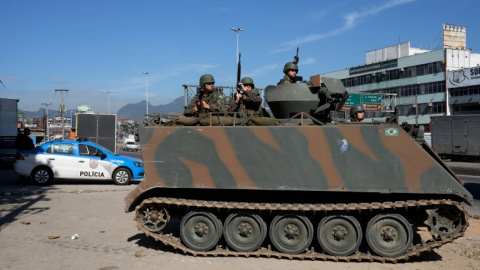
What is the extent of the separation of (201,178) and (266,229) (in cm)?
132

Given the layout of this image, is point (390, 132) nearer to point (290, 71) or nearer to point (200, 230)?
point (290, 71)

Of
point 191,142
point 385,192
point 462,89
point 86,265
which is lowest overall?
point 86,265

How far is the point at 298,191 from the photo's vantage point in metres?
7.39

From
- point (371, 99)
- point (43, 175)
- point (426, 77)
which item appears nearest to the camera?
point (43, 175)

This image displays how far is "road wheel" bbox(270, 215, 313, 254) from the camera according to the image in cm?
722

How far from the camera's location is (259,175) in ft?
23.6

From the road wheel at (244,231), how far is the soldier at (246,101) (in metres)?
2.17

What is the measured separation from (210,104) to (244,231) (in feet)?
8.25

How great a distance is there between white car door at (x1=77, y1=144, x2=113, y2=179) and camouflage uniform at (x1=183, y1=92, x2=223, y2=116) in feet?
30.4

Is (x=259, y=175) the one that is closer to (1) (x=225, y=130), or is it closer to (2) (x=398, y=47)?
(1) (x=225, y=130)

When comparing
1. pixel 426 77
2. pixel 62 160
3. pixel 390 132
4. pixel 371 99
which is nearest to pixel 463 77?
pixel 426 77

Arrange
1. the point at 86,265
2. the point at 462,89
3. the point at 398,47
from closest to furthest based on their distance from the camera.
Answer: the point at 86,265 → the point at 462,89 → the point at 398,47

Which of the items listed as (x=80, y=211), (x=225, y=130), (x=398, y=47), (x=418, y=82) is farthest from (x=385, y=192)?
(x=398, y=47)

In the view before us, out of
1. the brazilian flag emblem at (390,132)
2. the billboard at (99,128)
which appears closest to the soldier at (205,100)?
the brazilian flag emblem at (390,132)
